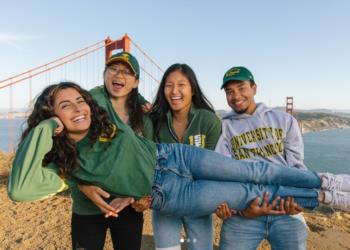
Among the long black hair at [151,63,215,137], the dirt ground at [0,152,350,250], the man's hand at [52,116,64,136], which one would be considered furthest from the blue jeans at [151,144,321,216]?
the dirt ground at [0,152,350,250]

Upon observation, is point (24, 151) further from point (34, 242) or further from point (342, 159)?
point (342, 159)

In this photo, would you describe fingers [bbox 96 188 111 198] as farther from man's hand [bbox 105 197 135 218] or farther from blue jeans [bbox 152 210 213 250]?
blue jeans [bbox 152 210 213 250]

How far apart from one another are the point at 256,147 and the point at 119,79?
38.9 inches

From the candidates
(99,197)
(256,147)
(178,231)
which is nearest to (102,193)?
(99,197)

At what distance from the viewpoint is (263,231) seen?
207 centimetres

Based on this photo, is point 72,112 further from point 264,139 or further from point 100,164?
point 264,139

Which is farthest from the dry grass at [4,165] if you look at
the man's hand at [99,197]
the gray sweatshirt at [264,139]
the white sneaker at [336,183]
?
the white sneaker at [336,183]

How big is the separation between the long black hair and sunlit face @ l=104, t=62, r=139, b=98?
217 millimetres

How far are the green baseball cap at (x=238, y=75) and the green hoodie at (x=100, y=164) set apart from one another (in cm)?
67

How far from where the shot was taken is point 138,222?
6.87 feet

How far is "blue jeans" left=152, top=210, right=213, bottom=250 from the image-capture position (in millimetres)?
2107

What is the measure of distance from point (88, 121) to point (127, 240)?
778 millimetres

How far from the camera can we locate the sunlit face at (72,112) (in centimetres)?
180

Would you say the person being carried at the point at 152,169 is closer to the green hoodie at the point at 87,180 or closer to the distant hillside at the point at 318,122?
the green hoodie at the point at 87,180
